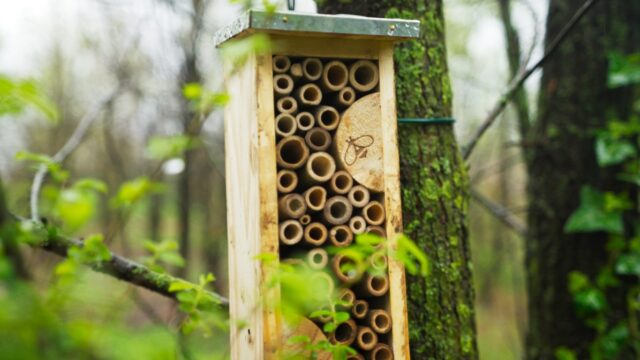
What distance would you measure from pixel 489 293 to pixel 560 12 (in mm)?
8695

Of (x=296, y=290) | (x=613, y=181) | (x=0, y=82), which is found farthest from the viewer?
(x=613, y=181)

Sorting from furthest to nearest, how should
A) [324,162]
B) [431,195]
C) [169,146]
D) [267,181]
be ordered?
[431,195], [324,162], [267,181], [169,146]

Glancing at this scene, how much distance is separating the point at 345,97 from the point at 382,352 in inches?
28.1

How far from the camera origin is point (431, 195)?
2.55m

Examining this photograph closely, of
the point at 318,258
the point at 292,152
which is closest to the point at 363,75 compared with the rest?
the point at 292,152

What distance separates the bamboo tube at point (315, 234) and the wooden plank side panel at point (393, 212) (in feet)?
0.61

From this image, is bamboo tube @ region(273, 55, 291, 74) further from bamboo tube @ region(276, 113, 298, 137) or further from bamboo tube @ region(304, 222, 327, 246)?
bamboo tube @ region(304, 222, 327, 246)

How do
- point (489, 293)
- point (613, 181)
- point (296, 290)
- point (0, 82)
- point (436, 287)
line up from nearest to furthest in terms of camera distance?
point (0, 82) < point (296, 290) < point (436, 287) < point (613, 181) < point (489, 293)

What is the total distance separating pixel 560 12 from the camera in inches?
166

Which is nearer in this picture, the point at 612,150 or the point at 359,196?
the point at 359,196

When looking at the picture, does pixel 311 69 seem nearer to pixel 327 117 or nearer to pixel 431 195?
pixel 327 117

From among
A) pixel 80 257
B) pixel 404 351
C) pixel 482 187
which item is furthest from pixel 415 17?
pixel 482 187

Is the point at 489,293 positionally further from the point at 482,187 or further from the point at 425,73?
the point at 425,73

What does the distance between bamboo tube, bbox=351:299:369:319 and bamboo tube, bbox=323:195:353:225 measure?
0.23 m
